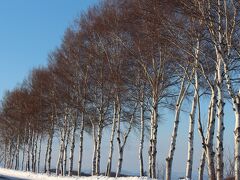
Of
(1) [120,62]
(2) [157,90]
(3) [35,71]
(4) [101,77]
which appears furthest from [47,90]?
(2) [157,90]

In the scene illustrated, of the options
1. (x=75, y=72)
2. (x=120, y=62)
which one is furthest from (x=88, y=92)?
(x=120, y=62)

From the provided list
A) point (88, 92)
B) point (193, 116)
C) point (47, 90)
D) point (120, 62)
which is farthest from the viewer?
point (47, 90)

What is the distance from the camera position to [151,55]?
2230 cm

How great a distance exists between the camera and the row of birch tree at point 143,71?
47.2 feet

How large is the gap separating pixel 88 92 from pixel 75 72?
195 cm

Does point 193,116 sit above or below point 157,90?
below

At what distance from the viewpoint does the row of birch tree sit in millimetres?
14391

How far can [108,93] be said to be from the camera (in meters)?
29.3

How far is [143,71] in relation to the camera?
968 inches

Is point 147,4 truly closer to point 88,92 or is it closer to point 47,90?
point 88,92

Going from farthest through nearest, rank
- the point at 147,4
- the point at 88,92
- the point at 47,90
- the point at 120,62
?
1. the point at 47,90
2. the point at 88,92
3. the point at 120,62
4. the point at 147,4

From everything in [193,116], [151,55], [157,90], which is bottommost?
[193,116]

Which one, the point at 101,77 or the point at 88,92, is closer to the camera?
the point at 101,77

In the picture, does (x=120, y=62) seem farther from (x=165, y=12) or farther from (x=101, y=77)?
(x=165, y=12)
